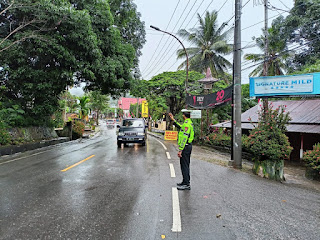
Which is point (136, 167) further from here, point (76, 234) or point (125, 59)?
point (125, 59)

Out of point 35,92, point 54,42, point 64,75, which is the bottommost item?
Answer: point 35,92

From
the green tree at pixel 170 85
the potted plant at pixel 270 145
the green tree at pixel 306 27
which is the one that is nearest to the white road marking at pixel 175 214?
the potted plant at pixel 270 145

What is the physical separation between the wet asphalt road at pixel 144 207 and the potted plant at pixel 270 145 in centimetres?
77

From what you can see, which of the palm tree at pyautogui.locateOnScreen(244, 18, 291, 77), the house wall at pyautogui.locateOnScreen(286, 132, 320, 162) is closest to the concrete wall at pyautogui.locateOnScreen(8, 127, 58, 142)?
the house wall at pyautogui.locateOnScreen(286, 132, 320, 162)

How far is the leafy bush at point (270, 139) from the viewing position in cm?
751

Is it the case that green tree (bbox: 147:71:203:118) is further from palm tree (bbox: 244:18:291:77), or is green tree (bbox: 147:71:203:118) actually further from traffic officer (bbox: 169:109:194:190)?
traffic officer (bbox: 169:109:194:190)

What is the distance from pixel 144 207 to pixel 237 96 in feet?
22.0

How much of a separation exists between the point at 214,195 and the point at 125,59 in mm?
12018

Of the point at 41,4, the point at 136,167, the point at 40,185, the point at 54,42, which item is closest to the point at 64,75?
the point at 54,42

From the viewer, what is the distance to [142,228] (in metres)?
3.46

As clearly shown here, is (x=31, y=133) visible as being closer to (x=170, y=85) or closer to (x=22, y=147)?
(x=22, y=147)

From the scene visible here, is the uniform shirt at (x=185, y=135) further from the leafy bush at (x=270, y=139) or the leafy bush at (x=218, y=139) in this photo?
the leafy bush at (x=218, y=139)

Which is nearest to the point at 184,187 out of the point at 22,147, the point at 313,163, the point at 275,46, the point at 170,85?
the point at 313,163

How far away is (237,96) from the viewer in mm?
9422
